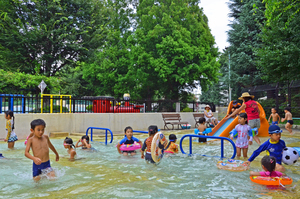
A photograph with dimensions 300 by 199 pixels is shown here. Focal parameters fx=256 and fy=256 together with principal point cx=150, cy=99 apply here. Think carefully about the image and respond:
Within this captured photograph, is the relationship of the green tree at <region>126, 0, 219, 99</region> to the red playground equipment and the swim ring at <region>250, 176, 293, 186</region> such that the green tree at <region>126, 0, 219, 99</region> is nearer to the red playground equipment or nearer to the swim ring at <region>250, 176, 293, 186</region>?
the red playground equipment

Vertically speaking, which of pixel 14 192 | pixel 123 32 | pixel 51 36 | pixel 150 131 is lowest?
pixel 14 192

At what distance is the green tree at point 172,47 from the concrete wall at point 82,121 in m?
9.79

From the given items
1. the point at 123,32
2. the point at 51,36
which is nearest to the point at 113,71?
the point at 123,32

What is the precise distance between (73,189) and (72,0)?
2453cm

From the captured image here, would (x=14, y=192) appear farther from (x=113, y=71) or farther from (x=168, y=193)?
(x=113, y=71)

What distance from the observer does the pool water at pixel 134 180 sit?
16.7 feet

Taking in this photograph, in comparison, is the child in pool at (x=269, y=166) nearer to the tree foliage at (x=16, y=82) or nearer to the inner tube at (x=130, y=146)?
the inner tube at (x=130, y=146)

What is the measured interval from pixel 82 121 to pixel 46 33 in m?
12.8

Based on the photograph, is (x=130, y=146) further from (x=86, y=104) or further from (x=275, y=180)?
(x=86, y=104)

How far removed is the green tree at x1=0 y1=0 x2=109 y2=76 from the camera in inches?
947

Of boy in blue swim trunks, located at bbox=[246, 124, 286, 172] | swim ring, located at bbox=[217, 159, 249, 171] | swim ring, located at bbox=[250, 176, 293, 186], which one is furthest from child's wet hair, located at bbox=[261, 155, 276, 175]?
swim ring, located at bbox=[217, 159, 249, 171]

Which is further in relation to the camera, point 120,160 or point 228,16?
point 228,16

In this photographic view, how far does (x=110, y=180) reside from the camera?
6141 millimetres

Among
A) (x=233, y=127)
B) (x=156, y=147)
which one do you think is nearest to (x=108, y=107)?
(x=233, y=127)
